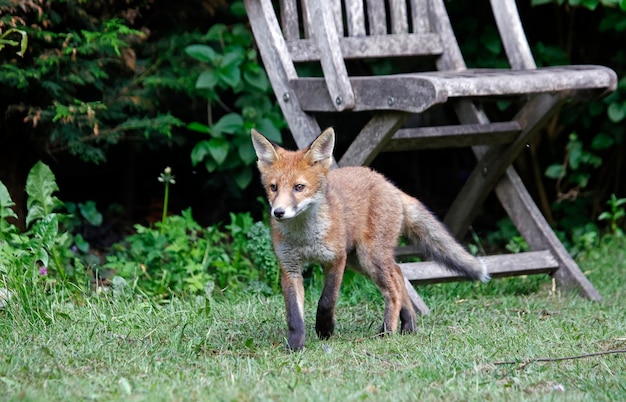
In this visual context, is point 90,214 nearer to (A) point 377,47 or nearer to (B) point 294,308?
(A) point 377,47

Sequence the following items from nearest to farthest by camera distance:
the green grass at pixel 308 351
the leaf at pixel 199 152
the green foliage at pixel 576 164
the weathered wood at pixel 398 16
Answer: the green grass at pixel 308 351 < the weathered wood at pixel 398 16 < the leaf at pixel 199 152 < the green foliage at pixel 576 164

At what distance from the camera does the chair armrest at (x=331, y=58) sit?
200 inches

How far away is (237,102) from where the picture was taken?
6.54m

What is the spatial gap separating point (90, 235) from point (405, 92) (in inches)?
120

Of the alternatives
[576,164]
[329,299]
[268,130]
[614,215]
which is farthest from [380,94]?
[614,215]

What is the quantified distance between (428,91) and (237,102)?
213 cm

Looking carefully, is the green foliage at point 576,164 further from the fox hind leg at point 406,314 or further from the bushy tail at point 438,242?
the fox hind leg at point 406,314

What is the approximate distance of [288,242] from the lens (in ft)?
14.7

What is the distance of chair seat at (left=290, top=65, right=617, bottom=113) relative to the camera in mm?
4789

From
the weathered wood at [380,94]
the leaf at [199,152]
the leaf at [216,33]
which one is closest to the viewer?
the weathered wood at [380,94]

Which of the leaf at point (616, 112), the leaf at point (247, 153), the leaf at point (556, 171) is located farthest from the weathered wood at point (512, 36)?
the leaf at point (247, 153)

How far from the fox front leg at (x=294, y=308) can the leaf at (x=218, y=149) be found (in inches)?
79.6

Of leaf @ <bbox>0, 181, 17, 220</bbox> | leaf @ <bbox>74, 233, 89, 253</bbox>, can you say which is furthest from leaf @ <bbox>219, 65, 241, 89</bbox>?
leaf @ <bbox>0, 181, 17, 220</bbox>

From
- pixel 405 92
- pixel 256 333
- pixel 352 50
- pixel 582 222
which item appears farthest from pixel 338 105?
pixel 582 222
